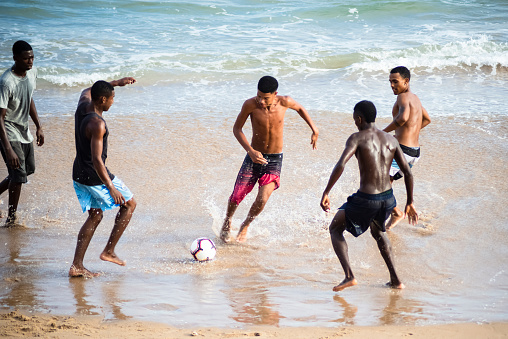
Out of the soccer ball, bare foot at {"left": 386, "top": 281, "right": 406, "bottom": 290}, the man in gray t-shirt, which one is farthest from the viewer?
the man in gray t-shirt

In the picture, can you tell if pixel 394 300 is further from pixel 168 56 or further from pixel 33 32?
pixel 33 32

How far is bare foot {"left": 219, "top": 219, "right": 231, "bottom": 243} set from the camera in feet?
20.1

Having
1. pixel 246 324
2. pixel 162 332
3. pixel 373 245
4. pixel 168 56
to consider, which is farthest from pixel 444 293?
pixel 168 56

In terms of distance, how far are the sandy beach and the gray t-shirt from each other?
8.64 feet

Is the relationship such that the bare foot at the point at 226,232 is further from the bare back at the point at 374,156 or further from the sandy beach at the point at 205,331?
the sandy beach at the point at 205,331

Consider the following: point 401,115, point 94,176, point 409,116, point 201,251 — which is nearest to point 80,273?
point 94,176

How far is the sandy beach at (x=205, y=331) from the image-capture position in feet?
12.4

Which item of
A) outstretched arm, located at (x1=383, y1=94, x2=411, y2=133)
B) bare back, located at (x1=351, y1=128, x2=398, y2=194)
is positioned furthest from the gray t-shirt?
outstretched arm, located at (x1=383, y1=94, x2=411, y2=133)

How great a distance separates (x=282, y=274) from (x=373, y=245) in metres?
1.22

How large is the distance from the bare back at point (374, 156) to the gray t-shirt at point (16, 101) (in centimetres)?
360

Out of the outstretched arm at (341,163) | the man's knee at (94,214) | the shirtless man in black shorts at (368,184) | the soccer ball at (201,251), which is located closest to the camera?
the outstretched arm at (341,163)

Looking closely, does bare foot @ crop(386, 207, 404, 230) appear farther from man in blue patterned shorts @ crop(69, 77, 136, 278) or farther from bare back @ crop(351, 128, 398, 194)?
man in blue patterned shorts @ crop(69, 77, 136, 278)

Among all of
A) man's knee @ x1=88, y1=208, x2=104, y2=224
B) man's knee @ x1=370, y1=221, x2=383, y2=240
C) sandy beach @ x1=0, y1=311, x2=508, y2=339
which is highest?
man's knee @ x1=370, y1=221, x2=383, y2=240

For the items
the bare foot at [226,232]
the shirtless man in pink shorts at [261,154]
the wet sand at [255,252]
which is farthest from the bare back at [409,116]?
the bare foot at [226,232]
